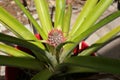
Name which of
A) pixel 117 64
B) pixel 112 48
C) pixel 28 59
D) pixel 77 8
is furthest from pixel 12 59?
pixel 77 8

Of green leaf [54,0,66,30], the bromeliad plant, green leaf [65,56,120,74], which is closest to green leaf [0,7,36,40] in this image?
the bromeliad plant

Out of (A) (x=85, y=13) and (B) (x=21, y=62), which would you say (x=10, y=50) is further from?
(A) (x=85, y=13)

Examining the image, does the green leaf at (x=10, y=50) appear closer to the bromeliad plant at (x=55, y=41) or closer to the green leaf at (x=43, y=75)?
the bromeliad plant at (x=55, y=41)

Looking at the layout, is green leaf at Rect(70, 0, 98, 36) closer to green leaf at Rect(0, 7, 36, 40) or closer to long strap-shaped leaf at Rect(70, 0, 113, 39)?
long strap-shaped leaf at Rect(70, 0, 113, 39)

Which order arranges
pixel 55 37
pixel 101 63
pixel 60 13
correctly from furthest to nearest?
pixel 60 13 < pixel 55 37 < pixel 101 63

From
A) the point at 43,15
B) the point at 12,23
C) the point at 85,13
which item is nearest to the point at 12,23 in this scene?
the point at 12,23

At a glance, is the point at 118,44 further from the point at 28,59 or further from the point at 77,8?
the point at 28,59
